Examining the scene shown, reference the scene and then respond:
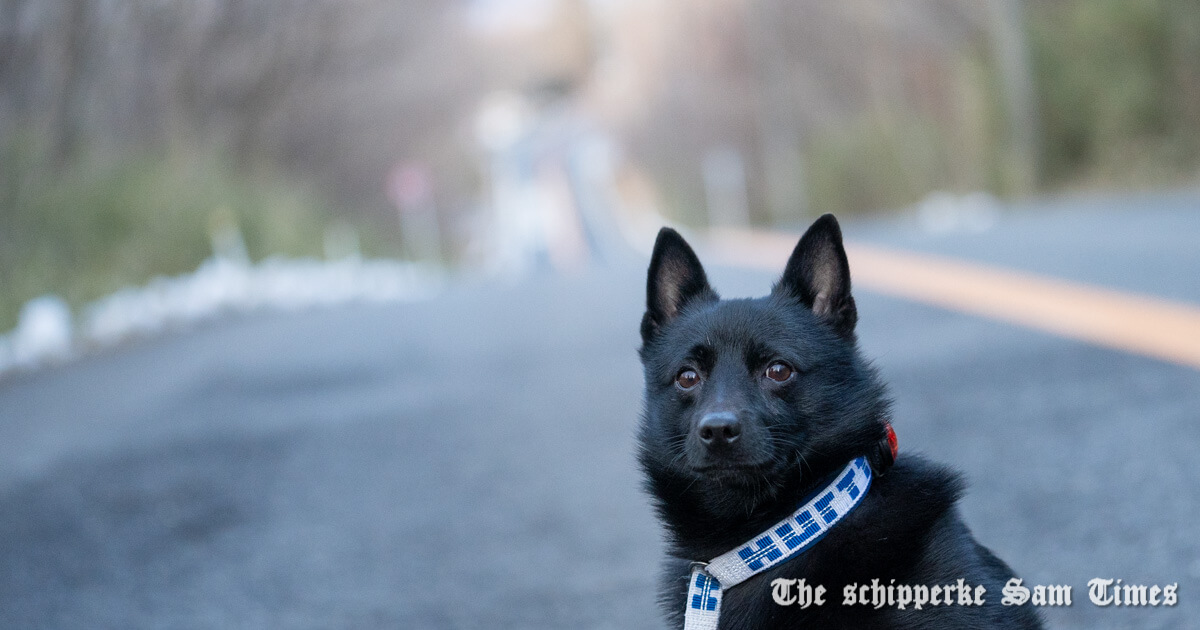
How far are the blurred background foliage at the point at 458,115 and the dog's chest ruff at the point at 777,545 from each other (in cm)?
1417

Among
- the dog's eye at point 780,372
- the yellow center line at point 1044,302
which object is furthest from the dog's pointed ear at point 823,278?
the yellow center line at point 1044,302

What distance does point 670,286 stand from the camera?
3387mm

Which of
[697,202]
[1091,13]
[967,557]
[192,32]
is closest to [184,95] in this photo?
[192,32]

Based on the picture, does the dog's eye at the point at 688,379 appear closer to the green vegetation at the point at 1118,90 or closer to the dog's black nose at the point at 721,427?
the dog's black nose at the point at 721,427

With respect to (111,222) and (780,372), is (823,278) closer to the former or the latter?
(780,372)

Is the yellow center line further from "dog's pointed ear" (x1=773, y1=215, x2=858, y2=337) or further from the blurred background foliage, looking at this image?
the blurred background foliage

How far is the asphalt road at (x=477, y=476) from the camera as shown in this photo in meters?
4.70

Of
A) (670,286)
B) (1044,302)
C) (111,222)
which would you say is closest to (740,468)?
(670,286)

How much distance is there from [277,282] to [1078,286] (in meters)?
18.3

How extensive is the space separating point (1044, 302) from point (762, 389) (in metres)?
8.09

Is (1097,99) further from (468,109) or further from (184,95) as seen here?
(468,109)

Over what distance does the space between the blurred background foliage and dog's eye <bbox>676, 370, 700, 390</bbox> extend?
1383 centimetres

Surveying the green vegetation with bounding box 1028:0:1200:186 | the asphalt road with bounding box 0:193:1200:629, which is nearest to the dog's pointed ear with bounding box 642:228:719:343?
the asphalt road with bounding box 0:193:1200:629

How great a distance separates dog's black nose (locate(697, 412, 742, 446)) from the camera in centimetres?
279
